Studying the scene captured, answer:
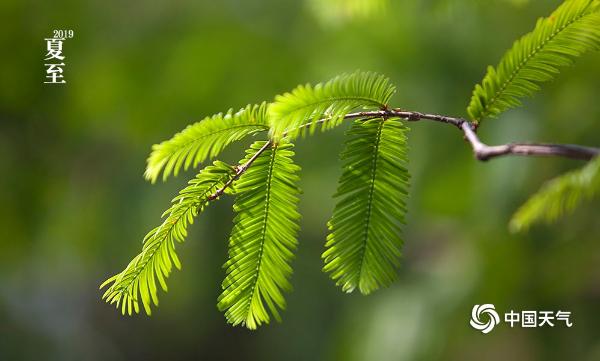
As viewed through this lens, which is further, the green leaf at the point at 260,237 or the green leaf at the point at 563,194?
the green leaf at the point at 260,237

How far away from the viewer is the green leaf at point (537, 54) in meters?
0.66

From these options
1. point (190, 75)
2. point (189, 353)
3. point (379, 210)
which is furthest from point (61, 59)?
point (189, 353)

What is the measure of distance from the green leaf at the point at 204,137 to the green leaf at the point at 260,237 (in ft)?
0.08

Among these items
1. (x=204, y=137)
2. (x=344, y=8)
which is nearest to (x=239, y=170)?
(x=204, y=137)

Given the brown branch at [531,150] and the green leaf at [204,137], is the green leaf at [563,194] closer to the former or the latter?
the brown branch at [531,150]

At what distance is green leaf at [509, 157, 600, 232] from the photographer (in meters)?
0.51

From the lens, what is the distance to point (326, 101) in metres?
0.63

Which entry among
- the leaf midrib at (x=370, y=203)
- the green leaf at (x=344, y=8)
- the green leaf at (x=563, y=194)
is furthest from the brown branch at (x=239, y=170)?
the green leaf at (x=344, y=8)

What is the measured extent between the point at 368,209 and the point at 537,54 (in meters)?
0.23

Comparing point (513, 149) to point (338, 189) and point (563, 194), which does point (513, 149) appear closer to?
point (563, 194)

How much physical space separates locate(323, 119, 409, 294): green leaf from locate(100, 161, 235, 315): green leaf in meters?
0.12

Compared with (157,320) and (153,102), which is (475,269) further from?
(157,320)

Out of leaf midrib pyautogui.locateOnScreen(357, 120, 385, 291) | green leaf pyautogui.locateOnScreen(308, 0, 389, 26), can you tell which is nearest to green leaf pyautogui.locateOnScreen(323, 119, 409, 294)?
leaf midrib pyautogui.locateOnScreen(357, 120, 385, 291)

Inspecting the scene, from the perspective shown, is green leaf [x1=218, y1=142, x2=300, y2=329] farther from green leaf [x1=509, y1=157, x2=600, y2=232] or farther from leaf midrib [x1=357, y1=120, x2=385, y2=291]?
green leaf [x1=509, y1=157, x2=600, y2=232]
